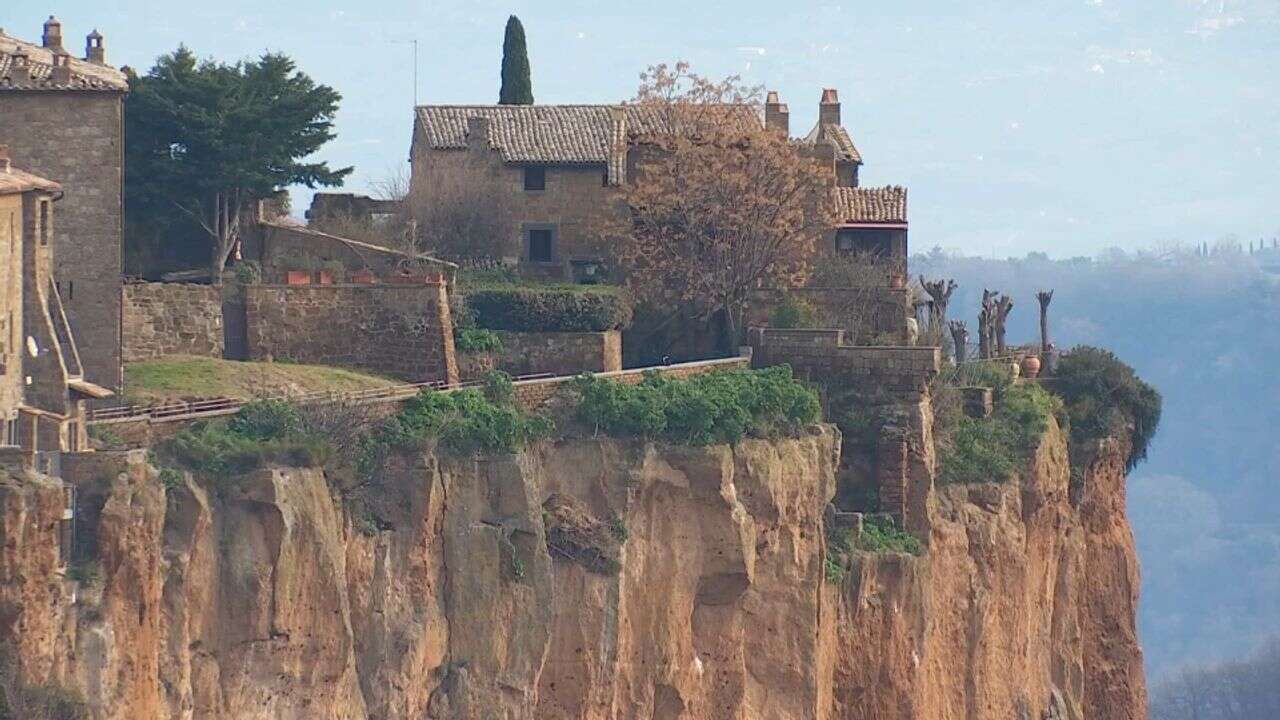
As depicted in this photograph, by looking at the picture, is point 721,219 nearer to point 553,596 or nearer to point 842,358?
point 842,358

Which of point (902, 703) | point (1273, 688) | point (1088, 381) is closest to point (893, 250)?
point (1088, 381)

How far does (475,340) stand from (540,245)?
719 cm

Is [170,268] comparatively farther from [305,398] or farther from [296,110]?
[305,398]

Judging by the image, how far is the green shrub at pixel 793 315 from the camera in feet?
197

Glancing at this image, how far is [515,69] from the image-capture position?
68812 mm

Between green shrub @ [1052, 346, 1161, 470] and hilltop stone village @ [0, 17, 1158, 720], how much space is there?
398 millimetres

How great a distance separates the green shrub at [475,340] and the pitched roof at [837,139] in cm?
1103

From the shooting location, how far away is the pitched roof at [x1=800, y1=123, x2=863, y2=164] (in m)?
67.3

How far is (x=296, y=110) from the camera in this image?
2232 inches

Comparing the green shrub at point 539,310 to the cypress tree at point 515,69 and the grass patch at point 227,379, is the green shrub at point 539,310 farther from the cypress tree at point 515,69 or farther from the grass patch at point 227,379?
the cypress tree at point 515,69

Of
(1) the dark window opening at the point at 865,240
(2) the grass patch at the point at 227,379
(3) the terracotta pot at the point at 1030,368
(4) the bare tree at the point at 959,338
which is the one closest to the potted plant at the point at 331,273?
(2) the grass patch at the point at 227,379

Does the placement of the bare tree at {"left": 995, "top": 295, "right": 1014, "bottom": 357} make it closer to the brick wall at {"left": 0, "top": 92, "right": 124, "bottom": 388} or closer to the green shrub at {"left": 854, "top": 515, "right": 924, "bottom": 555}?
the green shrub at {"left": 854, "top": 515, "right": 924, "bottom": 555}

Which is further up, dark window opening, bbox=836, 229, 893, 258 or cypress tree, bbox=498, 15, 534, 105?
cypress tree, bbox=498, 15, 534, 105

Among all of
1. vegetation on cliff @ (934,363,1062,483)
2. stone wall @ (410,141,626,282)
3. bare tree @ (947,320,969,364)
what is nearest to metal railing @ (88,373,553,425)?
stone wall @ (410,141,626,282)
